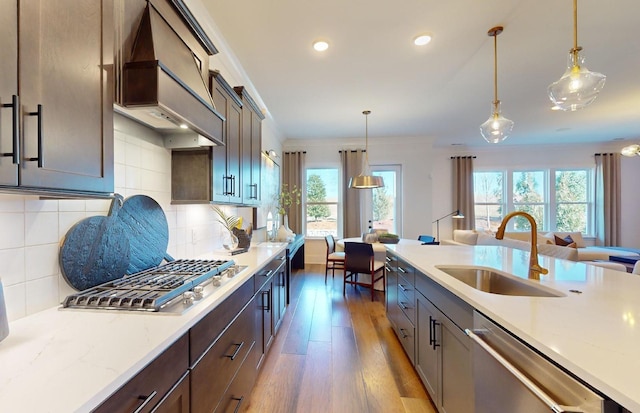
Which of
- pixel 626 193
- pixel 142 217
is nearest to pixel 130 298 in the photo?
pixel 142 217

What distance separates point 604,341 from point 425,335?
3.71 ft

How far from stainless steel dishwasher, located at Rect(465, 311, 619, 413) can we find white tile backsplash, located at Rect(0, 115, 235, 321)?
1.75m

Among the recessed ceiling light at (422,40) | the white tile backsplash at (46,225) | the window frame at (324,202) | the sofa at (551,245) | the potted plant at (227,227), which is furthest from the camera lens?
the window frame at (324,202)

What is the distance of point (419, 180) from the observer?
19.2 ft

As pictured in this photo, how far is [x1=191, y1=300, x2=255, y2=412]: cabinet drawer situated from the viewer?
1.03 m

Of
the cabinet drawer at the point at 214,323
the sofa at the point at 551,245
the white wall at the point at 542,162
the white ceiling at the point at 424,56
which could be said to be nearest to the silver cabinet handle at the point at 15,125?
the cabinet drawer at the point at 214,323

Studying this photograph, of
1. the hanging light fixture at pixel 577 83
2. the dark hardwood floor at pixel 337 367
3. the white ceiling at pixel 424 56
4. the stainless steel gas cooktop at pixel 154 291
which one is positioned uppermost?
the white ceiling at pixel 424 56

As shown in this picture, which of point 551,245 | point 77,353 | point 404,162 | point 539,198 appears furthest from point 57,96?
point 539,198

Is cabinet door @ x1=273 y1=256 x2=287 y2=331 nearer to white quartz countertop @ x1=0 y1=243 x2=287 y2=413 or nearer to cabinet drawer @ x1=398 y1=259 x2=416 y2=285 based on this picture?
cabinet drawer @ x1=398 y1=259 x2=416 y2=285

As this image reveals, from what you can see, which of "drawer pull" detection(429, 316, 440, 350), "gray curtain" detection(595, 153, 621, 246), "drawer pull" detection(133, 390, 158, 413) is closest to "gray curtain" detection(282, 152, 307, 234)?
"drawer pull" detection(429, 316, 440, 350)

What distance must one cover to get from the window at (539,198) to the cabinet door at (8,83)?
7.65 meters

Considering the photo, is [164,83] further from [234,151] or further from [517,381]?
[517,381]

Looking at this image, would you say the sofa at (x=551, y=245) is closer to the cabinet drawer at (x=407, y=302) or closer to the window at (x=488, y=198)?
the window at (x=488, y=198)

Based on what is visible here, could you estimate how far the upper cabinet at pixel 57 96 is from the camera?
66cm
